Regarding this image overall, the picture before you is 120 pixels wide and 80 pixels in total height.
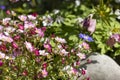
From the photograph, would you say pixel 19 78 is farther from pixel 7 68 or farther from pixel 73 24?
pixel 73 24

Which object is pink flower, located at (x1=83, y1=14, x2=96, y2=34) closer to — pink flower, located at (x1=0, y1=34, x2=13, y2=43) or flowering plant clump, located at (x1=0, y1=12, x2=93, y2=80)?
flowering plant clump, located at (x1=0, y1=12, x2=93, y2=80)

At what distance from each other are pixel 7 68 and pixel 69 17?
1678 mm

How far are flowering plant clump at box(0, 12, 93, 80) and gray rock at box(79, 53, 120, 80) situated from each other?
19 cm

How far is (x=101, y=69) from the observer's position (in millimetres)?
4527

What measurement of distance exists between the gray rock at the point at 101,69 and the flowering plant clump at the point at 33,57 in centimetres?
19

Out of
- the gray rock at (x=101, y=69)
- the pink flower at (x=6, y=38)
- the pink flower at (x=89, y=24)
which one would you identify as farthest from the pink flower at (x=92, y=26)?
the pink flower at (x=6, y=38)

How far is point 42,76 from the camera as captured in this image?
3.95 metres

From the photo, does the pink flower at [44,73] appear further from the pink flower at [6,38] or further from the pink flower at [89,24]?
the pink flower at [89,24]

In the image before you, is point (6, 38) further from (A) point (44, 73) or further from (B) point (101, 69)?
(B) point (101, 69)

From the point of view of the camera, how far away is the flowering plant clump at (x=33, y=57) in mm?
4016

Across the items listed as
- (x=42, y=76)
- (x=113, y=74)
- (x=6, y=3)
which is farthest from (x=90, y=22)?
(x=6, y=3)

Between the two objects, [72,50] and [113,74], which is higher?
[72,50]

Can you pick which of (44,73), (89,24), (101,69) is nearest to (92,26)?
(89,24)

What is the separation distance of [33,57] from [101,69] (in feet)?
2.88
